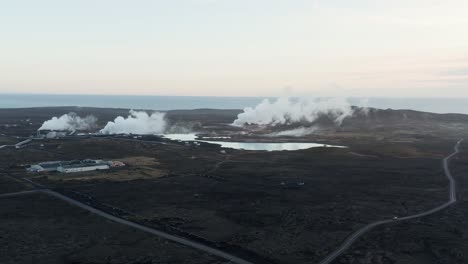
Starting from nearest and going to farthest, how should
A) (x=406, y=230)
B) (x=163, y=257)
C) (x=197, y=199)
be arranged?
(x=163, y=257) → (x=406, y=230) → (x=197, y=199)

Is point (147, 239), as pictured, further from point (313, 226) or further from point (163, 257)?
point (313, 226)

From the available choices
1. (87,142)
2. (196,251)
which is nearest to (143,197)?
(196,251)

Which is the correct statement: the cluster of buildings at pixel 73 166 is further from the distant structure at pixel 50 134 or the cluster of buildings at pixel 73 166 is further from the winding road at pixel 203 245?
the distant structure at pixel 50 134

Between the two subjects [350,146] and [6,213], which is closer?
[6,213]

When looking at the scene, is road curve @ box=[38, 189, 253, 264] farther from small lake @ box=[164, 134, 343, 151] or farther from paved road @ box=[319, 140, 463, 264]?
small lake @ box=[164, 134, 343, 151]

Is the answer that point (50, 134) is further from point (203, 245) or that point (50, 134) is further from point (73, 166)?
point (203, 245)

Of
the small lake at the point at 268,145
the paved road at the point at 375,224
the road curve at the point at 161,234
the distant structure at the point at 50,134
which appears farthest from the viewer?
the distant structure at the point at 50,134

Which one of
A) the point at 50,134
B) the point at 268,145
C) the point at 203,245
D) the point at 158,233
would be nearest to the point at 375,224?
the point at 203,245

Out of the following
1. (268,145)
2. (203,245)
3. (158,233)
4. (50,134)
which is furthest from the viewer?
(50,134)

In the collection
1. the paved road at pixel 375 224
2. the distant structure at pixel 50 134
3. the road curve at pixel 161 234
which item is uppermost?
the distant structure at pixel 50 134

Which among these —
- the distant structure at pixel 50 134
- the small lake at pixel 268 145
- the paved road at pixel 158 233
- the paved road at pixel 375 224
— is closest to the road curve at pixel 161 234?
the paved road at pixel 158 233

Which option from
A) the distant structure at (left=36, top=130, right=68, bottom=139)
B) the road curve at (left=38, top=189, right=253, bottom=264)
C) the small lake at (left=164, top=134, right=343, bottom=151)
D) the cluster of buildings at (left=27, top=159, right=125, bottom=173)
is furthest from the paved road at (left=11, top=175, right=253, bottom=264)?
the distant structure at (left=36, top=130, right=68, bottom=139)
